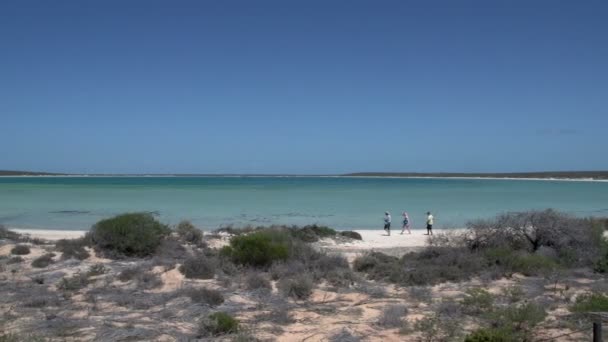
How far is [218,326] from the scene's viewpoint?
24.2 feet

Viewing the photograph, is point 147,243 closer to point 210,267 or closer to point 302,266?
point 210,267

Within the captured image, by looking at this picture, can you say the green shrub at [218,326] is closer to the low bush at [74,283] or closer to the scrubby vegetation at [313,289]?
the scrubby vegetation at [313,289]

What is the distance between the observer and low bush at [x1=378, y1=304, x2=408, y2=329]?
789 centimetres

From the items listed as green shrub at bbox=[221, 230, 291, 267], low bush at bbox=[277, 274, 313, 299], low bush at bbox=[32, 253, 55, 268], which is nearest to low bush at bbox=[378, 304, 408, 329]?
low bush at bbox=[277, 274, 313, 299]

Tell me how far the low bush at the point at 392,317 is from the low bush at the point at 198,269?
15.8 feet

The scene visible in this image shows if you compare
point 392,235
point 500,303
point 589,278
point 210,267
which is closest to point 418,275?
point 500,303

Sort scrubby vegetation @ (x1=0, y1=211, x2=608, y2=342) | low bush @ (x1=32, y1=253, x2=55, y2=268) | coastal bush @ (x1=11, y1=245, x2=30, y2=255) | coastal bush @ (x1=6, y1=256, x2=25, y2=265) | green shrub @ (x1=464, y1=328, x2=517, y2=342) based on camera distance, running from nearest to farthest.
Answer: green shrub @ (x1=464, y1=328, x2=517, y2=342), scrubby vegetation @ (x1=0, y1=211, x2=608, y2=342), low bush @ (x1=32, y1=253, x2=55, y2=268), coastal bush @ (x1=6, y1=256, x2=25, y2=265), coastal bush @ (x1=11, y1=245, x2=30, y2=255)

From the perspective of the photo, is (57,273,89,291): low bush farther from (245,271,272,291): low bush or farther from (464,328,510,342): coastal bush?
(464,328,510,342): coastal bush

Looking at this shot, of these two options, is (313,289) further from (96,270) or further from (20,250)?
(20,250)

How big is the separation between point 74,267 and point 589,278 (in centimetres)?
1250

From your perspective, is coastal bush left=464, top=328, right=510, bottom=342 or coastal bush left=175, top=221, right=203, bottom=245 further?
coastal bush left=175, top=221, right=203, bottom=245

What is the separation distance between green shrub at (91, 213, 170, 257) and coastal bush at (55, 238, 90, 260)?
0.43m

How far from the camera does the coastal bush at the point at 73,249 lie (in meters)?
13.8

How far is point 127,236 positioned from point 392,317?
9462 mm
